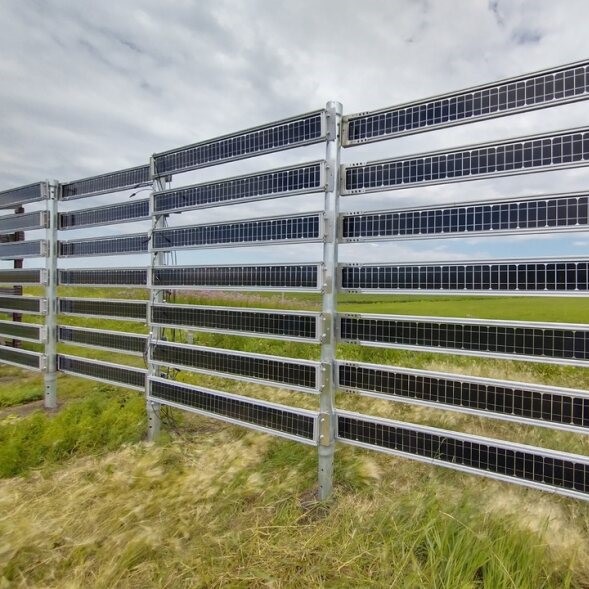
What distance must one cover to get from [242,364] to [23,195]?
707 cm

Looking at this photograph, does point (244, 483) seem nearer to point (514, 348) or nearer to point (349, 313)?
point (349, 313)

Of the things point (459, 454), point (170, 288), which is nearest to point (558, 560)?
point (459, 454)

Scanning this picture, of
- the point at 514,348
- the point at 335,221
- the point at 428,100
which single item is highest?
the point at 428,100

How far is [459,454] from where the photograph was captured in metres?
3.80

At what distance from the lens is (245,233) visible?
5094mm

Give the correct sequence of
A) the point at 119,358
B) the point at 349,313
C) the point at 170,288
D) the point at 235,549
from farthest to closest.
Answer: the point at 119,358
the point at 170,288
the point at 349,313
the point at 235,549

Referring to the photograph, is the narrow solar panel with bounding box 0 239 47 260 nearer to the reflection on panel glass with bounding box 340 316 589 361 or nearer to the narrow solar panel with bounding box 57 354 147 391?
the narrow solar panel with bounding box 57 354 147 391

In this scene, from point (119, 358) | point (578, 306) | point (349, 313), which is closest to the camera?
point (349, 313)

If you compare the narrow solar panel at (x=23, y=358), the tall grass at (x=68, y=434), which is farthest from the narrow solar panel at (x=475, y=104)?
the narrow solar panel at (x=23, y=358)

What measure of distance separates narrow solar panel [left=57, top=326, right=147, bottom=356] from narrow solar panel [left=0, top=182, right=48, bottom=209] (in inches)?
110

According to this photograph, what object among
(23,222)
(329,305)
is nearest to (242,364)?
(329,305)

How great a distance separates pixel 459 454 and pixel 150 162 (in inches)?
231

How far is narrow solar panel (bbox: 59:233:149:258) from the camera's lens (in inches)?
256

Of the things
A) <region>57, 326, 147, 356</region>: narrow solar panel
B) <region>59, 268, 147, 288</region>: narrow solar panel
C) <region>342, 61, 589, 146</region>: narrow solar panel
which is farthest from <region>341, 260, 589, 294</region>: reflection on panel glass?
<region>57, 326, 147, 356</region>: narrow solar panel
